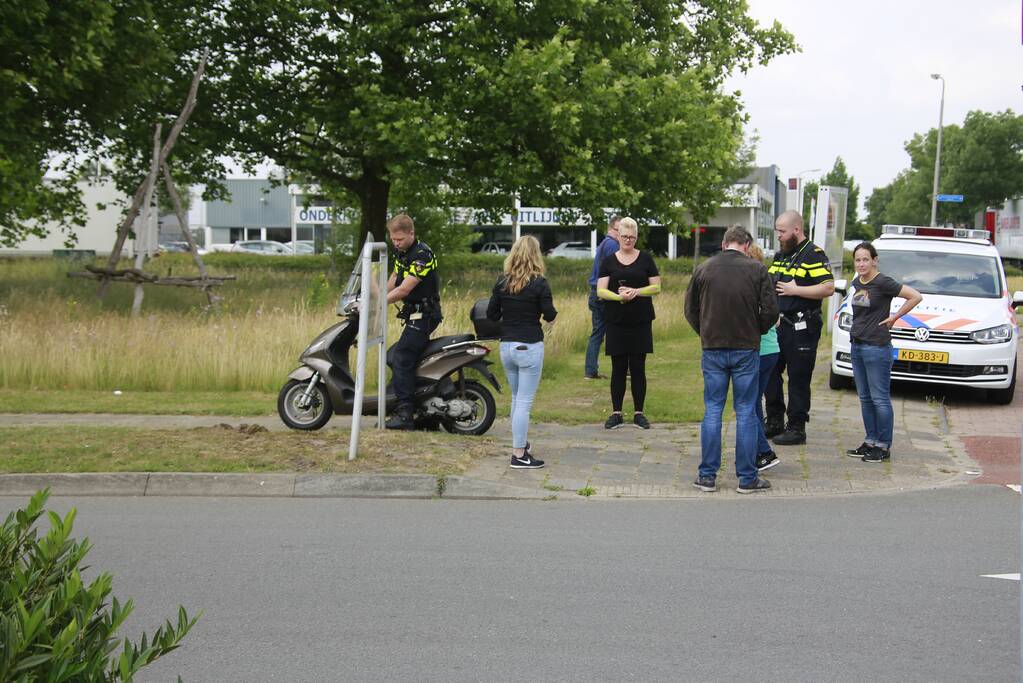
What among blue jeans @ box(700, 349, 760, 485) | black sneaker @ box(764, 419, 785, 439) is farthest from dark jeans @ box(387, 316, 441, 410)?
black sneaker @ box(764, 419, 785, 439)

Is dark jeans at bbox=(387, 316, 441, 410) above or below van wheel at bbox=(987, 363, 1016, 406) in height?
above

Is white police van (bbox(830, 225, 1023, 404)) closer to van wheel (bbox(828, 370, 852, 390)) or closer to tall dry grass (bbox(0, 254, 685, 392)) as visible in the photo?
van wheel (bbox(828, 370, 852, 390))

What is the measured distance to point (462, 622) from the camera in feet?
16.6

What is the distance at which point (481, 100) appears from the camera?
75.4 feet

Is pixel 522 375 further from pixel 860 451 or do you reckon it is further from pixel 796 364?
pixel 860 451

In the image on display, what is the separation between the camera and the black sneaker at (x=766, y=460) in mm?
8578

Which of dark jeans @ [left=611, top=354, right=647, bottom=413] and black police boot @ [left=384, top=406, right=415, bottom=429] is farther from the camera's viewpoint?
dark jeans @ [left=611, top=354, right=647, bottom=413]

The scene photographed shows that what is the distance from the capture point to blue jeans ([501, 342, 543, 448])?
8445 mm

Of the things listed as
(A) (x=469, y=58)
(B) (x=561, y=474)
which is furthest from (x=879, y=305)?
(A) (x=469, y=58)

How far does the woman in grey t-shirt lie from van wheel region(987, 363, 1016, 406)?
3.90m

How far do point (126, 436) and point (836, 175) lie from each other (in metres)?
104

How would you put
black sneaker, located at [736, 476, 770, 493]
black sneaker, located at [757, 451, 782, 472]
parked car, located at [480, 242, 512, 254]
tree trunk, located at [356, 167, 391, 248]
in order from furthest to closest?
parked car, located at [480, 242, 512, 254] < tree trunk, located at [356, 167, 391, 248] < black sneaker, located at [757, 451, 782, 472] < black sneaker, located at [736, 476, 770, 493]

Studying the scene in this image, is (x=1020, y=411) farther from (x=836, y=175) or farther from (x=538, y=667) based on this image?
(x=836, y=175)

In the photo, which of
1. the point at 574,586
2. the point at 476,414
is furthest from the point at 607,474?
the point at 574,586
